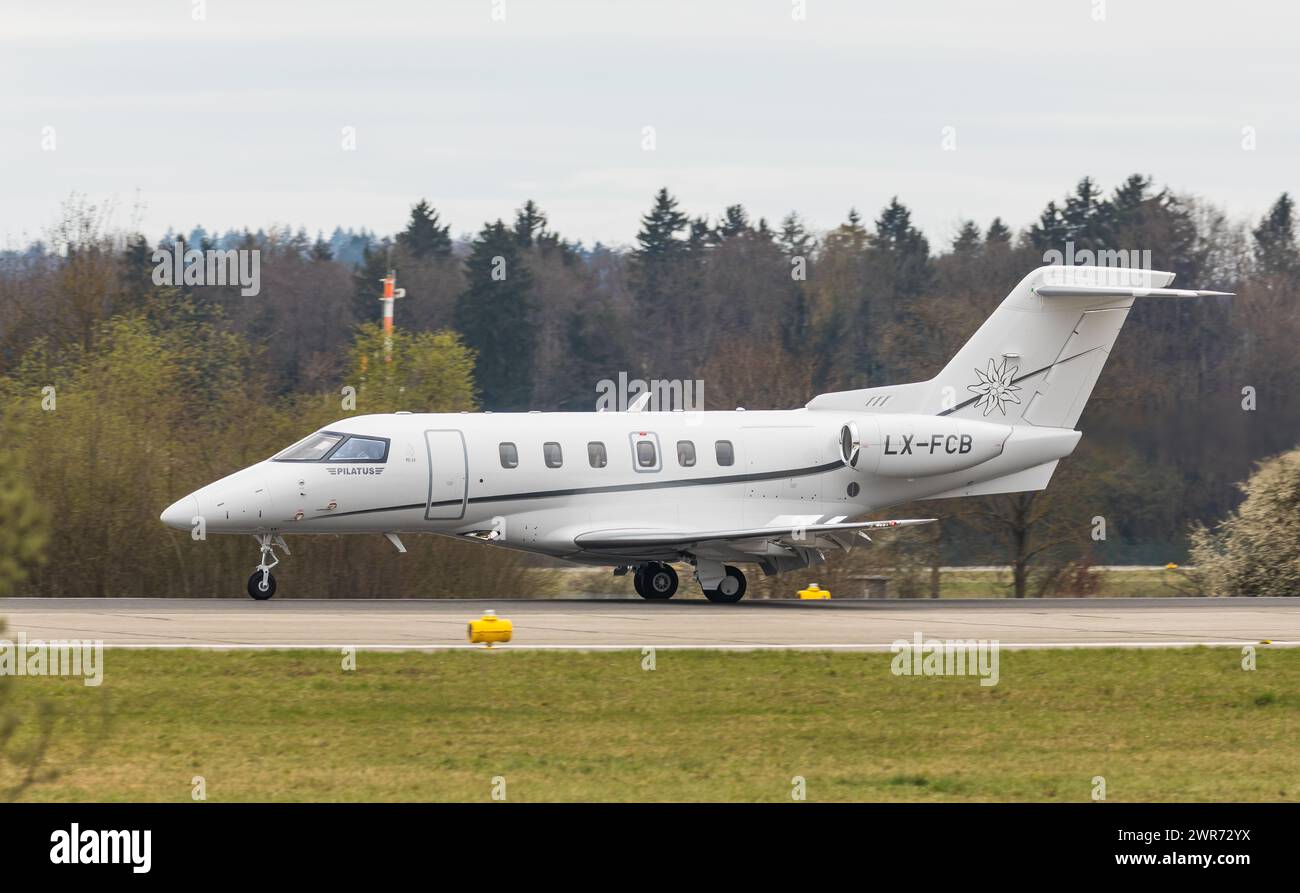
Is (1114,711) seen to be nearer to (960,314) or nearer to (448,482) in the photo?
(448,482)

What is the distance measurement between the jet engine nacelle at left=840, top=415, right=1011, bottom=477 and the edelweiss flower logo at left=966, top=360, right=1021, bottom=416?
0.43 metres

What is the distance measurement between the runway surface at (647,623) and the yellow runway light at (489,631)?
0.79 ft

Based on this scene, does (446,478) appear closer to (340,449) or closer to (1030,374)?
(340,449)

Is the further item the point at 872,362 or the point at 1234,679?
the point at 872,362

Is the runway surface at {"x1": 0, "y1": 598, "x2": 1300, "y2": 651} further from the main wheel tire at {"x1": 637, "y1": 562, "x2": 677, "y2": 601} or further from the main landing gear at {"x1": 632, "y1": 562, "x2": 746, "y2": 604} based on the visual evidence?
the main wheel tire at {"x1": 637, "y1": 562, "x2": 677, "y2": 601}

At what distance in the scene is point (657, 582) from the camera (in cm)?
3019

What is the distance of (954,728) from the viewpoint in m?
16.3

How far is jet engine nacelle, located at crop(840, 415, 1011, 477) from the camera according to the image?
29.7 metres

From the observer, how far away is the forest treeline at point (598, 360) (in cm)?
3522

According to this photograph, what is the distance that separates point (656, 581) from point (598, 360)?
197ft

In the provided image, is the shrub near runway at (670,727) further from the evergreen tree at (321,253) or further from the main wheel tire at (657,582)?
the evergreen tree at (321,253)
